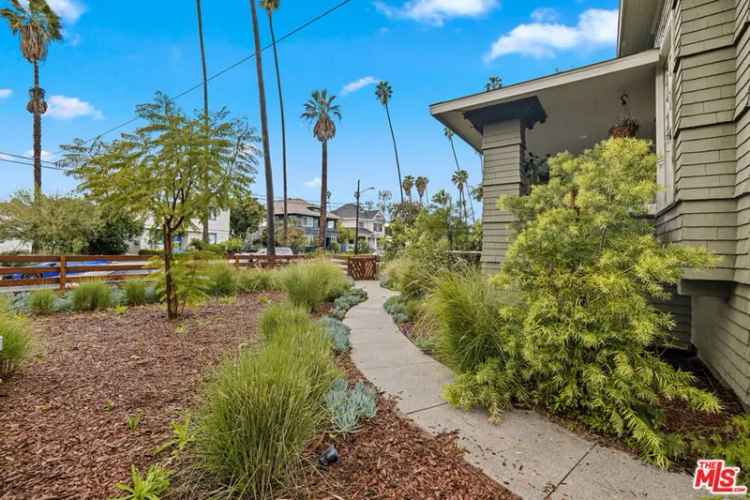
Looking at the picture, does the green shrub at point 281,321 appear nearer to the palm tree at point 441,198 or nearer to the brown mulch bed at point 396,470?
the brown mulch bed at point 396,470

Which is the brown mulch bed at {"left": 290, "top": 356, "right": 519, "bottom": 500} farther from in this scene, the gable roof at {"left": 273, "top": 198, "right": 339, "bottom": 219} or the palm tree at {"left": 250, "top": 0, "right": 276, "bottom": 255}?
the gable roof at {"left": 273, "top": 198, "right": 339, "bottom": 219}

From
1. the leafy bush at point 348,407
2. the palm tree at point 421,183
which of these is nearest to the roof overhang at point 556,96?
the leafy bush at point 348,407

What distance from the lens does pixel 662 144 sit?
14.3 ft

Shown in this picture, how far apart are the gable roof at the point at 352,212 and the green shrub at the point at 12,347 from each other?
54.7 meters

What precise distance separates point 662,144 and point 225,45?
16.9 metres

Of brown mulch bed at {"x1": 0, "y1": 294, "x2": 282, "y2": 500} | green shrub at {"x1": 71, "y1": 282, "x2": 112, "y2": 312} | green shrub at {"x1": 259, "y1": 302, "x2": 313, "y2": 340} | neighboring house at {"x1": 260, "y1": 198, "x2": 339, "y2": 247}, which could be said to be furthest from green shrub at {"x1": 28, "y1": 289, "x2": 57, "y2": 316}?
neighboring house at {"x1": 260, "y1": 198, "x2": 339, "y2": 247}

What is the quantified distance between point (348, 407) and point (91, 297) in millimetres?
6250

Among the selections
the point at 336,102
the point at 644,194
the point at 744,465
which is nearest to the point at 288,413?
the point at 744,465

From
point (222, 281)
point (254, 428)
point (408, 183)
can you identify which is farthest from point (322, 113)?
point (254, 428)

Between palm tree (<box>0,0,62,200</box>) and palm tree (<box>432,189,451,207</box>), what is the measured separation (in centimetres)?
1640

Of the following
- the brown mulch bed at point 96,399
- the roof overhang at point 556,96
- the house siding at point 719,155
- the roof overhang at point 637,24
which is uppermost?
the roof overhang at point 637,24

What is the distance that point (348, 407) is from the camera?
2336mm

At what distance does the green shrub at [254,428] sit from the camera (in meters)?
1.64

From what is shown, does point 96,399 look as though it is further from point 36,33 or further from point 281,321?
point 36,33
